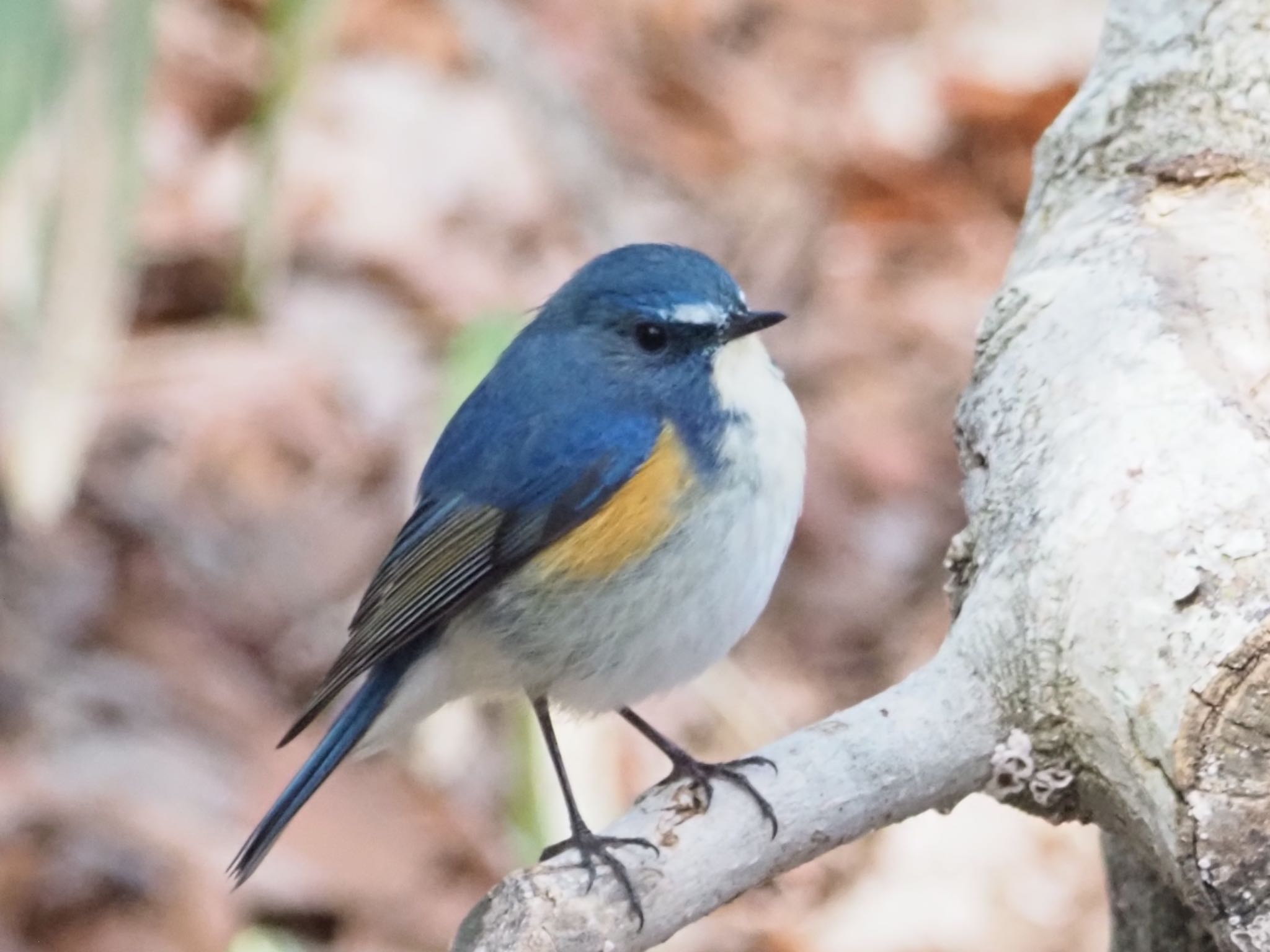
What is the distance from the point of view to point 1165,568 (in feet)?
5.72

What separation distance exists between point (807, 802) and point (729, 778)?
0.12 metres

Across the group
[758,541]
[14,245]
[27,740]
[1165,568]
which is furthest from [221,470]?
[1165,568]

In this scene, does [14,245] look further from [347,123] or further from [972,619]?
[972,619]

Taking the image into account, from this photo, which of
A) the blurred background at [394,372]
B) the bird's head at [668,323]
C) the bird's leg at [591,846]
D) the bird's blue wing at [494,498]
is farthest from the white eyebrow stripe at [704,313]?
the blurred background at [394,372]

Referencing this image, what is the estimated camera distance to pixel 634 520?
220 centimetres

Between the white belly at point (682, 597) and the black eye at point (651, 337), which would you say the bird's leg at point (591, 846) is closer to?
the white belly at point (682, 597)

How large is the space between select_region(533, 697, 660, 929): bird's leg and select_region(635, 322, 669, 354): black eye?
0.53 meters

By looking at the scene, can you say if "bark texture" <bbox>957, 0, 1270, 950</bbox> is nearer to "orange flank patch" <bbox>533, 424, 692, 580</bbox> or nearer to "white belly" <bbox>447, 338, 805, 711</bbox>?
"white belly" <bbox>447, 338, 805, 711</bbox>

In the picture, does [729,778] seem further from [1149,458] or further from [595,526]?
[1149,458]

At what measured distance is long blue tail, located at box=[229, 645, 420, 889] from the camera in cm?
227

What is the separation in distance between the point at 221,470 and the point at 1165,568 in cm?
298

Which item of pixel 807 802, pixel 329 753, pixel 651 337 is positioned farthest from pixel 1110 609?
pixel 329 753

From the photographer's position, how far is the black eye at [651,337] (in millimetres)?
2344

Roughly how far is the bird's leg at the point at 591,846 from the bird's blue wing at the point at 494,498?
9.0 inches
